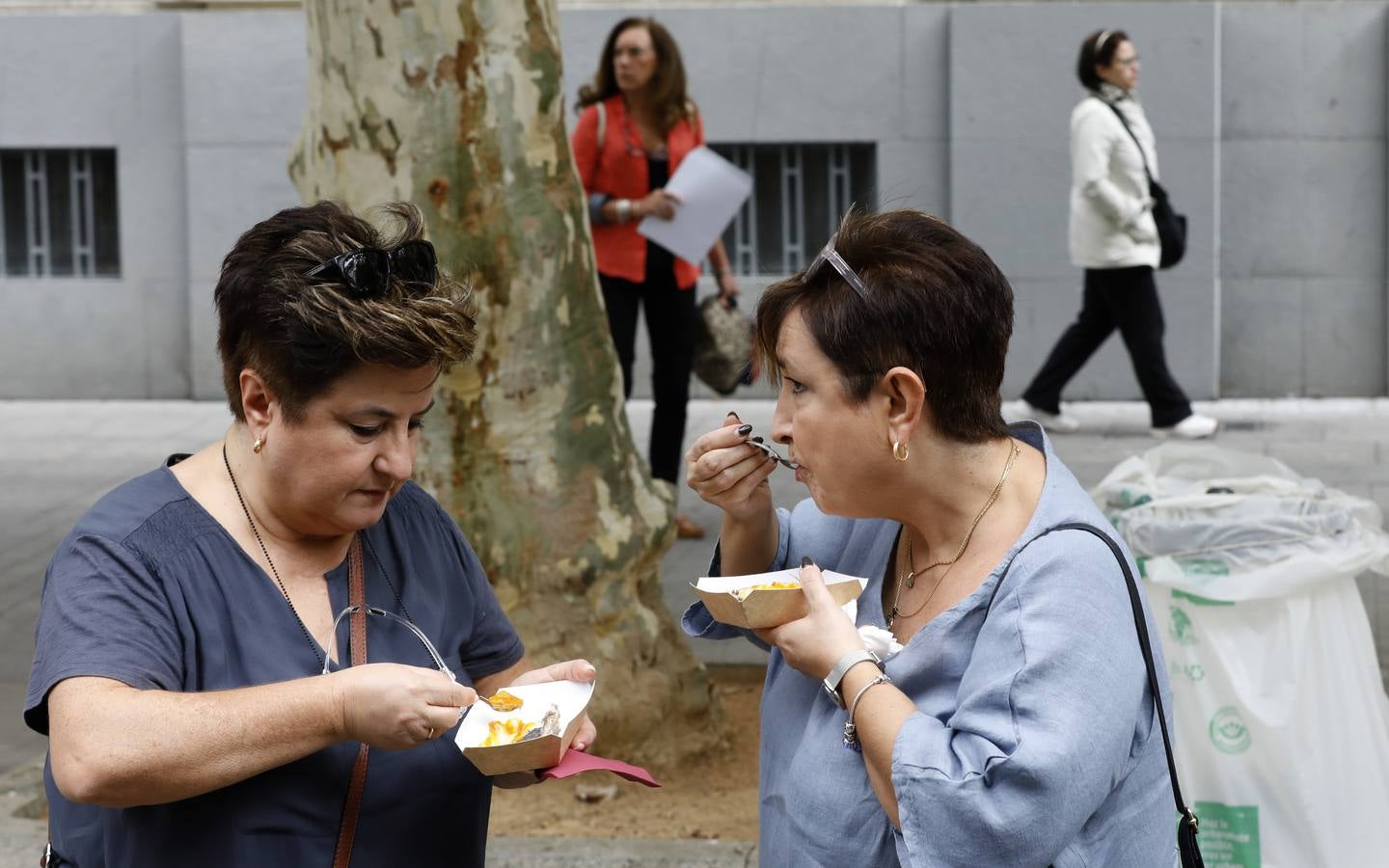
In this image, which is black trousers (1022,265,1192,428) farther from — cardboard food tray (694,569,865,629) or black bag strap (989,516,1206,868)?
black bag strap (989,516,1206,868)

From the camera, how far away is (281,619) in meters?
2.22

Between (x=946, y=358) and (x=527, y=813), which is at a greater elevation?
(x=946, y=358)

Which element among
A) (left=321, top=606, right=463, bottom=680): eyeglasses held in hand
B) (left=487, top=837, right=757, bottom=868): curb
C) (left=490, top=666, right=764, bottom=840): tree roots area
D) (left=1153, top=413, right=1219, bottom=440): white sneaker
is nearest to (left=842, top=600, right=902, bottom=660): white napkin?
(left=321, top=606, right=463, bottom=680): eyeglasses held in hand

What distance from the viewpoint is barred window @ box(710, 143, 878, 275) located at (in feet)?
35.9

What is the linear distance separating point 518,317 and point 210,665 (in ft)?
7.57

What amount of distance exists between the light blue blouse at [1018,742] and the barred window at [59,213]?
10063 mm

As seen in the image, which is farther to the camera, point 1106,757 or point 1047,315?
point 1047,315

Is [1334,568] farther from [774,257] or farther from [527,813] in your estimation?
[774,257]

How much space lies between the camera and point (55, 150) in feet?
37.3

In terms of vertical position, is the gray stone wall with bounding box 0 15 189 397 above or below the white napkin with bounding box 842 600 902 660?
above

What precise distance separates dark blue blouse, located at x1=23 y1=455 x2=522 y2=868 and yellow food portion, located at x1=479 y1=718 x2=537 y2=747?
149mm

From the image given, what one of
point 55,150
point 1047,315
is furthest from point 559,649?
point 55,150

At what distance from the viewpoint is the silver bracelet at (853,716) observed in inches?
84.7

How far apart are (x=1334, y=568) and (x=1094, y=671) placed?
67.3 inches
